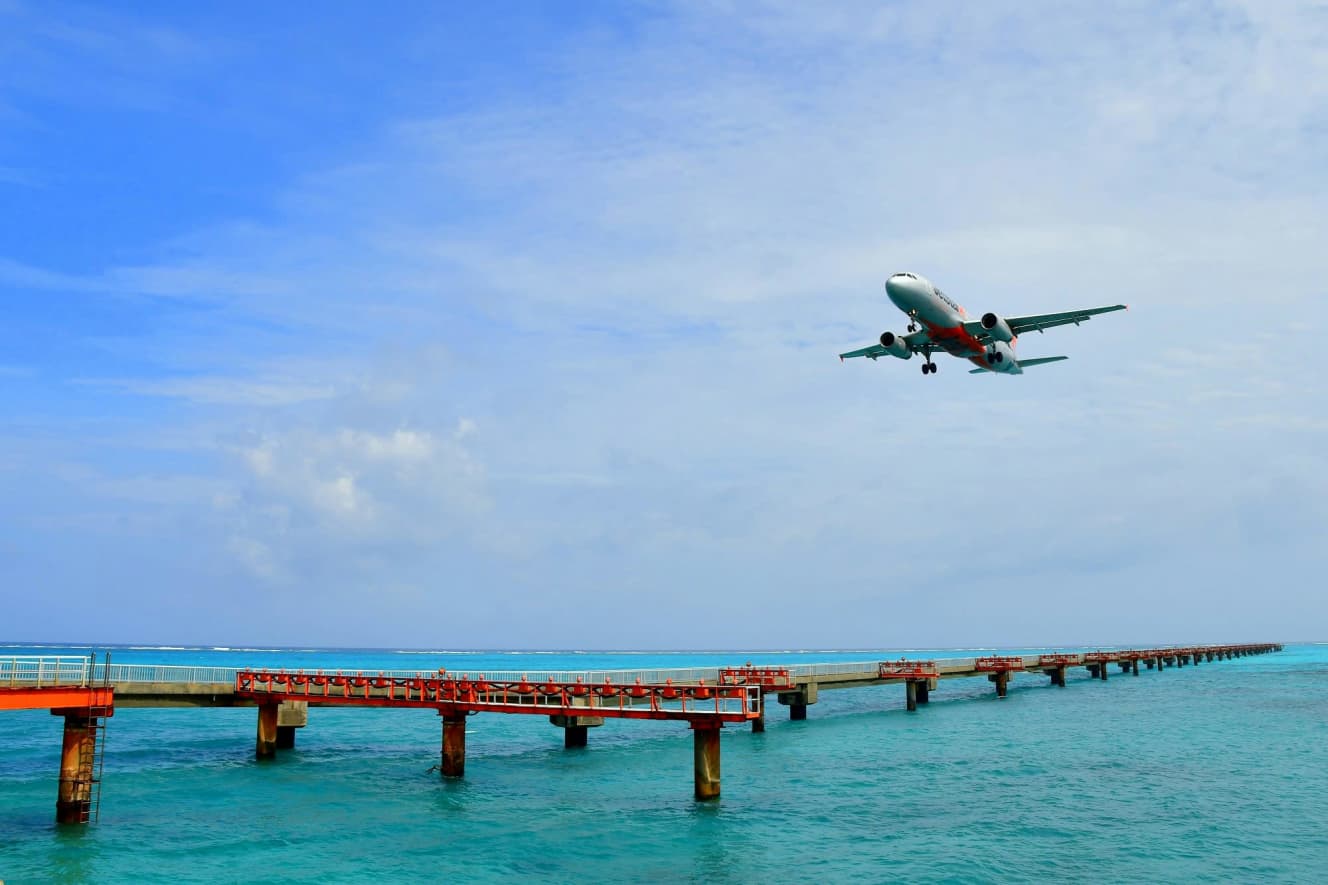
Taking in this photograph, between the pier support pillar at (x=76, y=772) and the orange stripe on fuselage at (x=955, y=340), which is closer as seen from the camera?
the pier support pillar at (x=76, y=772)

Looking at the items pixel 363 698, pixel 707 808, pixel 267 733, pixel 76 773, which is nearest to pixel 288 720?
pixel 267 733

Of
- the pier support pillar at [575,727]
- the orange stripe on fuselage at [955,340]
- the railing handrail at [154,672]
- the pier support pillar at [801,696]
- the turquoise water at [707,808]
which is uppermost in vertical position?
the orange stripe on fuselage at [955,340]

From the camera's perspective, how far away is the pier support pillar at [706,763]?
37812 millimetres

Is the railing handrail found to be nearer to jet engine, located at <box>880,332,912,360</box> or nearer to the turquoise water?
the turquoise water

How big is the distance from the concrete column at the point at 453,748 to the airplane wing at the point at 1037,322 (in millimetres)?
31488

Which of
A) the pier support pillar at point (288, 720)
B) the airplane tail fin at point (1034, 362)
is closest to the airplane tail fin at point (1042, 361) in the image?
the airplane tail fin at point (1034, 362)

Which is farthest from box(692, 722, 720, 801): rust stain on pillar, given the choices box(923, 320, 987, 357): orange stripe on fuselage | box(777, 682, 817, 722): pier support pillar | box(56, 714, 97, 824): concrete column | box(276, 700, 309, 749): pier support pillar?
box(777, 682, 817, 722): pier support pillar

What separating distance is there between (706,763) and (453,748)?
13.1 metres

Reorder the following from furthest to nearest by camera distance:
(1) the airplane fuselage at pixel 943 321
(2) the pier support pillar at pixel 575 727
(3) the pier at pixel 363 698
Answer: (2) the pier support pillar at pixel 575 727 → (1) the airplane fuselage at pixel 943 321 → (3) the pier at pixel 363 698

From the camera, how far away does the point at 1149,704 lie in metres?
88.7

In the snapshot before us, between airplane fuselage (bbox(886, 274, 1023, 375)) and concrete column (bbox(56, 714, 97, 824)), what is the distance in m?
39.3

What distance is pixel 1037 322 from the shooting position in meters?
53.7

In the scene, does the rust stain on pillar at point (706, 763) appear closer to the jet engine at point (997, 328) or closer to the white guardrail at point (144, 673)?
the white guardrail at point (144, 673)

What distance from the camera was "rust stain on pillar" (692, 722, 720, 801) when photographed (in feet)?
124
